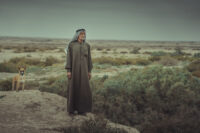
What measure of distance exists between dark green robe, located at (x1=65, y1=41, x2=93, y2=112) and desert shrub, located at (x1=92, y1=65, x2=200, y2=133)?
107cm

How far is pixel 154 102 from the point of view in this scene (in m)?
6.89

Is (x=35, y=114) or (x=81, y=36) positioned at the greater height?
(x=81, y=36)

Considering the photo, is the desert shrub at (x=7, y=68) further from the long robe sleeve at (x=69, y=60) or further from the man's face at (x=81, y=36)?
the man's face at (x=81, y=36)

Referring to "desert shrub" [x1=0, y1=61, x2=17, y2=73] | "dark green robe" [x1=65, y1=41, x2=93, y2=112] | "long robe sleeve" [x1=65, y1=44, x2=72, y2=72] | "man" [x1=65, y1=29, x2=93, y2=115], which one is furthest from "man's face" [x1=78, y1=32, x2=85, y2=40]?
"desert shrub" [x1=0, y1=61, x2=17, y2=73]

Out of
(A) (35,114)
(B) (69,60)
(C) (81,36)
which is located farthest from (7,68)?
(C) (81,36)

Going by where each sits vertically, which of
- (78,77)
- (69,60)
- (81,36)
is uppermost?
(81,36)

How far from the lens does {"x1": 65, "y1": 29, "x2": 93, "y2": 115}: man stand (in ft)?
18.4

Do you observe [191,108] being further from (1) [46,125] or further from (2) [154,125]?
(1) [46,125]

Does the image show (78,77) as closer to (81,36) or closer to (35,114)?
(81,36)

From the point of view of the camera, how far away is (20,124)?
15.6 ft

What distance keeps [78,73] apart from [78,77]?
3.9 inches

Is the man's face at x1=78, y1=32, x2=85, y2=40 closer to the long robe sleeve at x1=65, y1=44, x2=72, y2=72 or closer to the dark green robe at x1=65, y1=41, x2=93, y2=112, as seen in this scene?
the dark green robe at x1=65, y1=41, x2=93, y2=112

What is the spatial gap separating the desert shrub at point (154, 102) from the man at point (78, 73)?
1077 millimetres

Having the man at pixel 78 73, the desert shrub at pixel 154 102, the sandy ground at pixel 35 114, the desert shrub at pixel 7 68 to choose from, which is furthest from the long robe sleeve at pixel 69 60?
the desert shrub at pixel 7 68
